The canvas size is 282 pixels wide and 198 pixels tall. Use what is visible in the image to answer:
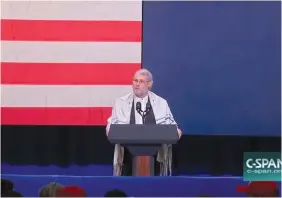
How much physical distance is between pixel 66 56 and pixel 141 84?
1.15 metres

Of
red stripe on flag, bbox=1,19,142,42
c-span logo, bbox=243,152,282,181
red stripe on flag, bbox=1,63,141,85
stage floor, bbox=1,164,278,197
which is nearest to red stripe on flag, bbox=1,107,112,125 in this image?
red stripe on flag, bbox=1,63,141,85

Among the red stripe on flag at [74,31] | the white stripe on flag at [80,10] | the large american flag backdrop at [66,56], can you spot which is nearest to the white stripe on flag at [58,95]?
the large american flag backdrop at [66,56]

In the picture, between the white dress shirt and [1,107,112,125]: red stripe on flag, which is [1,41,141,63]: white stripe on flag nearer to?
[1,107,112,125]: red stripe on flag

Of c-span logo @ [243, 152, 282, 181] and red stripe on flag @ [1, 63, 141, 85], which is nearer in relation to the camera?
c-span logo @ [243, 152, 282, 181]

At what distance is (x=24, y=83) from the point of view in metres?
4.81

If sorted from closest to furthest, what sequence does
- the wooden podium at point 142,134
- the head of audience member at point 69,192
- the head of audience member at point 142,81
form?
the head of audience member at point 69,192, the wooden podium at point 142,134, the head of audience member at point 142,81

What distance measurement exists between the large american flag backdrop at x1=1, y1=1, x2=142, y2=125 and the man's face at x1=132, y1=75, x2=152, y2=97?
91 cm

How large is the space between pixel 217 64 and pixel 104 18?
37.1 inches

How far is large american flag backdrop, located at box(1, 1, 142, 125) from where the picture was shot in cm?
478

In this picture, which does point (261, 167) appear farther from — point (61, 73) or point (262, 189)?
point (61, 73)

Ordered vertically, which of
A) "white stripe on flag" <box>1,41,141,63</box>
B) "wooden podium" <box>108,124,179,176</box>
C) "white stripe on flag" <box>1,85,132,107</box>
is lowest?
"wooden podium" <box>108,124,179,176</box>

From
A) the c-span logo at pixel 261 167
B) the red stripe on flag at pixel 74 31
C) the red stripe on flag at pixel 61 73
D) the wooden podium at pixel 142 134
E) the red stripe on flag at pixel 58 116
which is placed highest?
the red stripe on flag at pixel 74 31

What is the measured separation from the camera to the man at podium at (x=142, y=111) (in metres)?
3.83

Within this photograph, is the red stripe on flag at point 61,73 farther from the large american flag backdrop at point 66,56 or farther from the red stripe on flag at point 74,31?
the red stripe on flag at point 74,31
